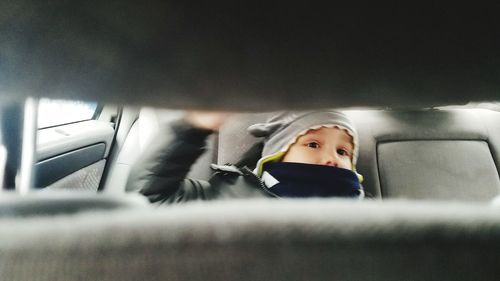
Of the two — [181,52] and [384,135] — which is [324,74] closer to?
[181,52]

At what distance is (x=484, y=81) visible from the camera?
0.23m

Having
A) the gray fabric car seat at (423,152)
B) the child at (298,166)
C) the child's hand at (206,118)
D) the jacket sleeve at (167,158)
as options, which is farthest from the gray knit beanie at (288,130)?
the child's hand at (206,118)

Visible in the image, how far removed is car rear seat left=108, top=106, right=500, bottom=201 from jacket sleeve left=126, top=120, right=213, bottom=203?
0.93 metres

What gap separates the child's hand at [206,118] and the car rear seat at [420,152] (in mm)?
1185

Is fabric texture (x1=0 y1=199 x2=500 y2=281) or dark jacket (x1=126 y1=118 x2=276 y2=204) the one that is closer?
fabric texture (x1=0 y1=199 x2=500 y2=281)

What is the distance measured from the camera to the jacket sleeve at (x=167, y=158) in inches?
12.7

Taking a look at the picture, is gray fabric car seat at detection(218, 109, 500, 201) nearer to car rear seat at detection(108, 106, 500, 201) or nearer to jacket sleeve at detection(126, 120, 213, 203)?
car rear seat at detection(108, 106, 500, 201)

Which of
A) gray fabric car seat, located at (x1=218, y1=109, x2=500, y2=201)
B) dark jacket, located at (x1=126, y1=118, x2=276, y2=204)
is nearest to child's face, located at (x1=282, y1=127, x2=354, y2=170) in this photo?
gray fabric car seat, located at (x1=218, y1=109, x2=500, y2=201)

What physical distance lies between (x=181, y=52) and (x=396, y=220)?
13cm

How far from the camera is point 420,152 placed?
5.13 feet

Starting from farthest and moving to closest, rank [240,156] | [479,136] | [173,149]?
[479,136] → [240,156] → [173,149]

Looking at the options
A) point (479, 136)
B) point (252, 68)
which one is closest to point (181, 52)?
point (252, 68)

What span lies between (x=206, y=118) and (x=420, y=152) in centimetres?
144

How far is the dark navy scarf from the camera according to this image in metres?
1.07
